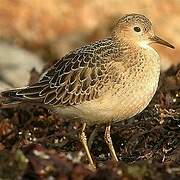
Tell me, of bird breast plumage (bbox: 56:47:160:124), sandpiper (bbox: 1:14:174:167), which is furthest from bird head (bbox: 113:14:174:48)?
bird breast plumage (bbox: 56:47:160:124)

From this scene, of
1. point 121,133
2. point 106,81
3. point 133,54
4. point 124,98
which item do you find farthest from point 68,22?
point 124,98

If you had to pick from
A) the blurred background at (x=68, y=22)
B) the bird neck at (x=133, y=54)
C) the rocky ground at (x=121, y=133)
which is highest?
the blurred background at (x=68, y=22)

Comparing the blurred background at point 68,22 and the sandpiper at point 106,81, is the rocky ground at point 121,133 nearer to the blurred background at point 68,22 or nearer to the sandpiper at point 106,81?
the sandpiper at point 106,81

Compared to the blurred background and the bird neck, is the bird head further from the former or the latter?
the blurred background

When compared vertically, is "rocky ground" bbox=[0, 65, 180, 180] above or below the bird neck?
below

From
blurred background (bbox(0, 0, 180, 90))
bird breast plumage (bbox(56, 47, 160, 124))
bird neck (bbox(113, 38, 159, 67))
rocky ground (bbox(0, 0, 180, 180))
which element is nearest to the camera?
rocky ground (bbox(0, 0, 180, 180))

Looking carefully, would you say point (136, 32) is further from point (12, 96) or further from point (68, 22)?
point (68, 22)

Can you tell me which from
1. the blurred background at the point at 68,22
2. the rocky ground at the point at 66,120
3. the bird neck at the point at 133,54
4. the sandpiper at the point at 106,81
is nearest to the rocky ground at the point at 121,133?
the rocky ground at the point at 66,120
